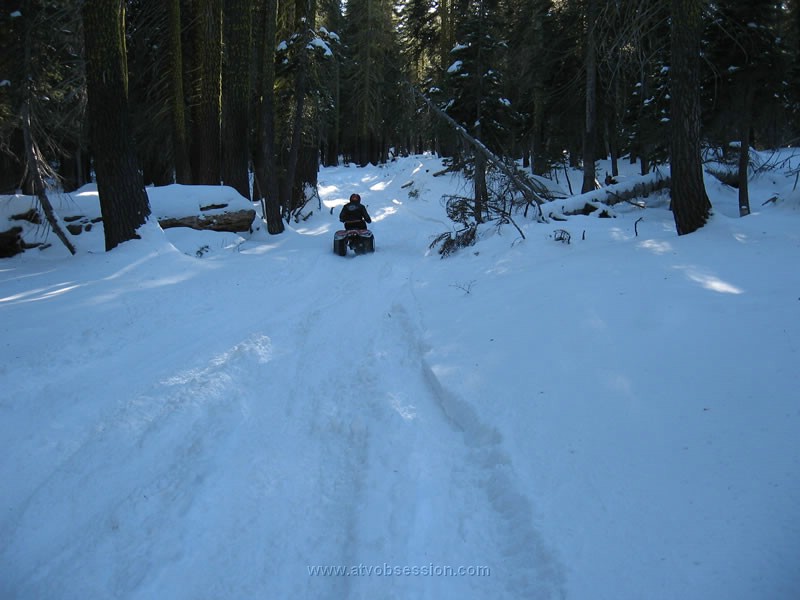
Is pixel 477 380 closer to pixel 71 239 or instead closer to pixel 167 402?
pixel 167 402

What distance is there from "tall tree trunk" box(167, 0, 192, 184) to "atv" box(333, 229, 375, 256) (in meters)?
7.21

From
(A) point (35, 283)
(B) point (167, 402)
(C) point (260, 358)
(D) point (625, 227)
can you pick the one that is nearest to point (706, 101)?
(D) point (625, 227)

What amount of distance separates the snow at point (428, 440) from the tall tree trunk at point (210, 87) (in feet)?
29.8

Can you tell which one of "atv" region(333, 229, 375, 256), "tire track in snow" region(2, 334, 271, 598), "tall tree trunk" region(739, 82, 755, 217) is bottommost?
"tire track in snow" region(2, 334, 271, 598)

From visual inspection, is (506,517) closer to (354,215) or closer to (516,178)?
(354,215)

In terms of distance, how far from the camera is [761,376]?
3244 mm

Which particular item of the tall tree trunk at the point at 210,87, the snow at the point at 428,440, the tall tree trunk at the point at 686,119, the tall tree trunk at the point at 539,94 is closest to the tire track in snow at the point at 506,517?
the snow at the point at 428,440

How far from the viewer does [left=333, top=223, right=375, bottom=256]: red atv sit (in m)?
11.9

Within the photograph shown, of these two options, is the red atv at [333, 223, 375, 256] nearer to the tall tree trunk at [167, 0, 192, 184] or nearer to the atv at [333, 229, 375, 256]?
the atv at [333, 229, 375, 256]

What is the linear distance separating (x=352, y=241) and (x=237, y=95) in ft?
21.1

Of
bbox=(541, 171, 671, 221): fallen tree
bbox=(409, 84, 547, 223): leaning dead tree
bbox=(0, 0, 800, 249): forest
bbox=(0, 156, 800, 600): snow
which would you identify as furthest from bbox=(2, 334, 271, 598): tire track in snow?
bbox=(541, 171, 671, 221): fallen tree

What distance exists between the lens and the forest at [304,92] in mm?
8695

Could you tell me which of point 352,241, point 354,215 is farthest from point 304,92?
point 352,241

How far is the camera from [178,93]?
14938 millimetres
